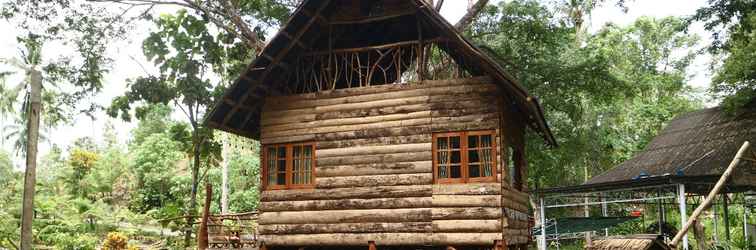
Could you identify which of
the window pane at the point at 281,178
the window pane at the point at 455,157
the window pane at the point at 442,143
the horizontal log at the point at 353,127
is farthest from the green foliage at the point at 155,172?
the window pane at the point at 442,143

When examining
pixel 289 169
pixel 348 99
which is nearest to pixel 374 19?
pixel 348 99

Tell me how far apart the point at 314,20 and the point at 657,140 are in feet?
48.9

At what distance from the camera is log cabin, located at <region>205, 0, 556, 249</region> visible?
41.9 feet

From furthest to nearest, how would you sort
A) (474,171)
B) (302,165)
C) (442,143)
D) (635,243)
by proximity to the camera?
(635,243) < (302,165) < (474,171) < (442,143)

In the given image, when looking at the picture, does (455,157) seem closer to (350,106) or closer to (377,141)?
(377,141)

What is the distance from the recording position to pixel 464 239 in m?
12.6

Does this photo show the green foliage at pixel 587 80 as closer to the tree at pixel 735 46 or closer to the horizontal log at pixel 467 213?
the tree at pixel 735 46

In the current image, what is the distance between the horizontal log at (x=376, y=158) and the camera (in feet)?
43.2

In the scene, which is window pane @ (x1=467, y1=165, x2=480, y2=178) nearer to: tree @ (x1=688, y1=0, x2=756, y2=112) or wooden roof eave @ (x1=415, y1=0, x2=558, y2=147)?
wooden roof eave @ (x1=415, y1=0, x2=558, y2=147)

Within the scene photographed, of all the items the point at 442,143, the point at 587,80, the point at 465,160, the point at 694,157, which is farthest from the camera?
the point at 587,80

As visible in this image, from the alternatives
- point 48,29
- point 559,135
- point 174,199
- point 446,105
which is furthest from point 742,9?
point 174,199

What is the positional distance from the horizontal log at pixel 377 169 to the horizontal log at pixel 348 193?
308 millimetres

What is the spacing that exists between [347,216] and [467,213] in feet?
8.23

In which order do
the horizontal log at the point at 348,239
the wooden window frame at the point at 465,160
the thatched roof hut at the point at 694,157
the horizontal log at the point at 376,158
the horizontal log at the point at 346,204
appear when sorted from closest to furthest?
the wooden window frame at the point at 465,160, the horizontal log at the point at 348,239, the horizontal log at the point at 346,204, the horizontal log at the point at 376,158, the thatched roof hut at the point at 694,157
